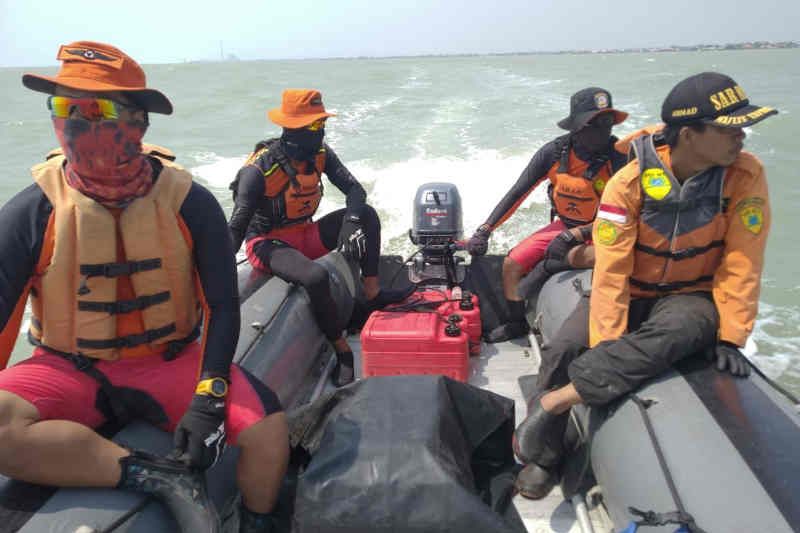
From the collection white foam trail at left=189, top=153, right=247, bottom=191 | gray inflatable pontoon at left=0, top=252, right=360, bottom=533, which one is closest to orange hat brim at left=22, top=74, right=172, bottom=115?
gray inflatable pontoon at left=0, top=252, right=360, bottom=533

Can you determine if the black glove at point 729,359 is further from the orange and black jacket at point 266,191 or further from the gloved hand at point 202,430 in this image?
the orange and black jacket at point 266,191

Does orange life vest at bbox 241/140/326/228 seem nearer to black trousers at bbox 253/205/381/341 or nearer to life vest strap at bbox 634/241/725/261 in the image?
black trousers at bbox 253/205/381/341

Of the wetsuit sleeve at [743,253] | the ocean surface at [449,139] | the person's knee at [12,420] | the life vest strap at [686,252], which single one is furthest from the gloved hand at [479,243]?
A: the ocean surface at [449,139]

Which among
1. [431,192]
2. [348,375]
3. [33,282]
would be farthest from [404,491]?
[431,192]

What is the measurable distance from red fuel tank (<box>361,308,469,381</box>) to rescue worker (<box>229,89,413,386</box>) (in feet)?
0.84

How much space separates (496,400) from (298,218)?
174 cm

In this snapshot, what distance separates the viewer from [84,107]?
4.54ft

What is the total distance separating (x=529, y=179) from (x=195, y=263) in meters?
2.07

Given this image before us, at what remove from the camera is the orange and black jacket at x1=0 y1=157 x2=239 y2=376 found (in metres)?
1.42

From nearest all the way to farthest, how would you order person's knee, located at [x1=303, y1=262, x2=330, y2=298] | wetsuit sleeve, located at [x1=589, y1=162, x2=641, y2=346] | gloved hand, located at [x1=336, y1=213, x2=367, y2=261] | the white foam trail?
1. wetsuit sleeve, located at [x1=589, y1=162, x2=641, y2=346]
2. person's knee, located at [x1=303, y1=262, x2=330, y2=298]
3. gloved hand, located at [x1=336, y1=213, x2=367, y2=261]
4. the white foam trail

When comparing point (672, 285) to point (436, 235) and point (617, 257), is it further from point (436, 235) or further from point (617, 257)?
point (436, 235)

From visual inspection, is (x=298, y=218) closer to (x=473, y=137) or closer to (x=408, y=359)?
(x=408, y=359)

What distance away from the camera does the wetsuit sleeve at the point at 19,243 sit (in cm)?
141

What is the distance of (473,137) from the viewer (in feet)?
42.1
